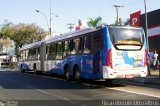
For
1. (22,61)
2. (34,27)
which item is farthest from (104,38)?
(34,27)

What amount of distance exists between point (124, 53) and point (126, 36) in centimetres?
84

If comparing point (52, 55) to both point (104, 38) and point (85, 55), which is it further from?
point (104, 38)

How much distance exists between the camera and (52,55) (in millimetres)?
27156

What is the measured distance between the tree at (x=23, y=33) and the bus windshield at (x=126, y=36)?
59595 millimetres

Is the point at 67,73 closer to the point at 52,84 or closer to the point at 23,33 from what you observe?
the point at 52,84

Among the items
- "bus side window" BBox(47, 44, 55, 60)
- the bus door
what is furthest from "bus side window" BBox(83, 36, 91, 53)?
"bus side window" BBox(47, 44, 55, 60)

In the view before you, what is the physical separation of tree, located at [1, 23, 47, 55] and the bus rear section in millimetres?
59713

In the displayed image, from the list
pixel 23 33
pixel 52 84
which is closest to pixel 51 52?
pixel 52 84

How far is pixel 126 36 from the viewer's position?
18266 mm

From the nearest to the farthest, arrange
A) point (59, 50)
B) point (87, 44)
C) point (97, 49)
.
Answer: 1. point (97, 49)
2. point (87, 44)
3. point (59, 50)

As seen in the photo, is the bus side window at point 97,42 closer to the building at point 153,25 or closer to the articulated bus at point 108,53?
the articulated bus at point 108,53

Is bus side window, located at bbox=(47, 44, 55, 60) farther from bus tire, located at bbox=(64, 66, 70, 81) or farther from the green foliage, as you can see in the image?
the green foliage

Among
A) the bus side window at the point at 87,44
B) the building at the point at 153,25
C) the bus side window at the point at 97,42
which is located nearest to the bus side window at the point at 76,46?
the bus side window at the point at 87,44

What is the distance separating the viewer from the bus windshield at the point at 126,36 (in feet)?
59.1
